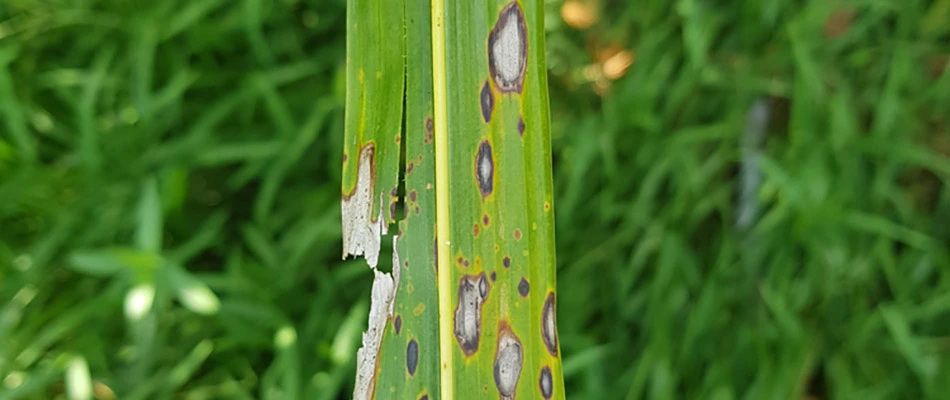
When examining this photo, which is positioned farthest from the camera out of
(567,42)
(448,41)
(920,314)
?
(567,42)

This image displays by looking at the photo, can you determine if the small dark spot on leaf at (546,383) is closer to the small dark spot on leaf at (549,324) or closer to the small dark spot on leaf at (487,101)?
the small dark spot on leaf at (549,324)

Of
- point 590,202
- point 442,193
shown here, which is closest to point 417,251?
point 442,193

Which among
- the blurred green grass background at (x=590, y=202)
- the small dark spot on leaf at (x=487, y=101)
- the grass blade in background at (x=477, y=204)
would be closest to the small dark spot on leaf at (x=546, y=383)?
the grass blade in background at (x=477, y=204)

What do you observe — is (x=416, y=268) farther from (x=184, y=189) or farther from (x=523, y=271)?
(x=184, y=189)

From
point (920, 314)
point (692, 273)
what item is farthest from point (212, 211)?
point (920, 314)

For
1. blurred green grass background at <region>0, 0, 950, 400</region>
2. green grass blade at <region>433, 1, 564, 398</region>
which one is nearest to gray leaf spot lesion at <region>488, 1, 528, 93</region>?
green grass blade at <region>433, 1, 564, 398</region>

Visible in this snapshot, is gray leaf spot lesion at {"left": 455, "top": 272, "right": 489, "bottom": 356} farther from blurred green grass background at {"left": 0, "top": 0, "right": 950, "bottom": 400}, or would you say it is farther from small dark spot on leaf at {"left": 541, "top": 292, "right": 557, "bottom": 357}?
blurred green grass background at {"left": 0, "top": 0, "right": 950, "bottom": 400}
